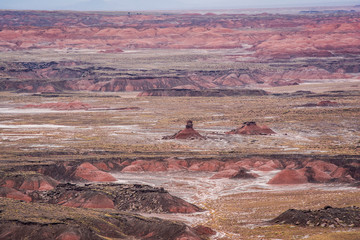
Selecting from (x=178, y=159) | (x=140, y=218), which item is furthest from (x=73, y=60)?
(x=140, y=218)

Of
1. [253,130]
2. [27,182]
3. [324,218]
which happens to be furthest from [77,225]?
[253,130]

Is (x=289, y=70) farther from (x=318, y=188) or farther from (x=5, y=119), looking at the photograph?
(x=318, y=188)

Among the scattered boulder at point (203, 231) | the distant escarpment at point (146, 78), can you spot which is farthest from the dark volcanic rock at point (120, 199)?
the distant escarpment at point (146, 78)

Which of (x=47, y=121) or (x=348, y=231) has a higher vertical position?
(x=348, y=231)

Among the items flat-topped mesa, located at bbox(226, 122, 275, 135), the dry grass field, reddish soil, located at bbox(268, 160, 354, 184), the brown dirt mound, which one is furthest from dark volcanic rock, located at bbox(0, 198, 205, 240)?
flat-topped mesa, located at bbox(226, 122, 275, 135)

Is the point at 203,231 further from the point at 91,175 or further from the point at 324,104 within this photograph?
the point at 324,104

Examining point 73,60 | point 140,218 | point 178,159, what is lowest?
point 73,60

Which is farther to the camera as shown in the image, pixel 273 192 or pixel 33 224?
pixel 273 192

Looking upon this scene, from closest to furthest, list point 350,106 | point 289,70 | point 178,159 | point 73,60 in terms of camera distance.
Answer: point 178,159 < point 350,106 < point 289,70 < point 73,60
